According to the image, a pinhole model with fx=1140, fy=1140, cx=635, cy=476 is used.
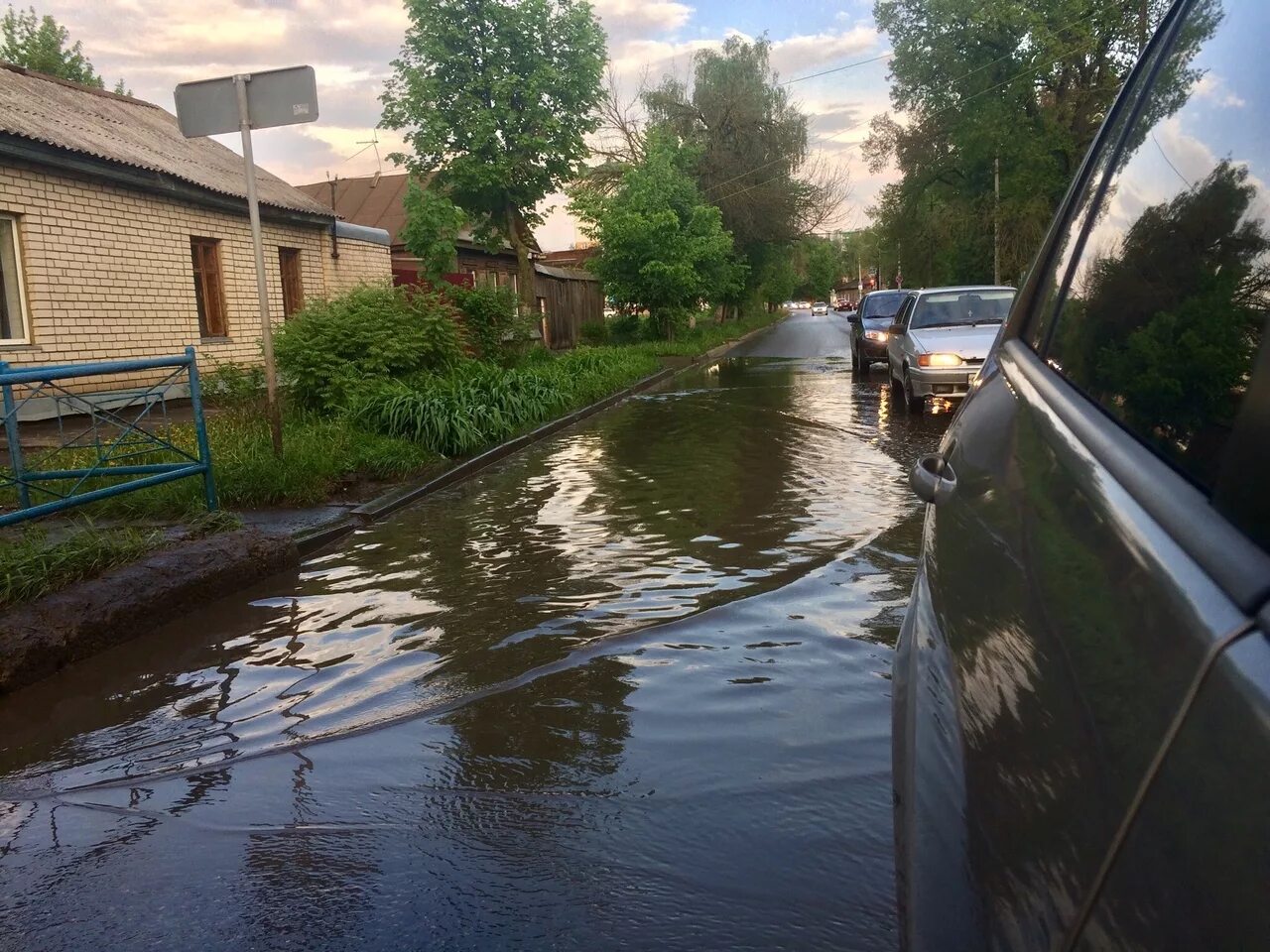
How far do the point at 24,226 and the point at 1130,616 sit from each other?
1594cm

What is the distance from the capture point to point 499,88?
25.1m

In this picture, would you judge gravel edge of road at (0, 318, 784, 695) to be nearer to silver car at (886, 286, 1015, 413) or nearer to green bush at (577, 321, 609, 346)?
silver car at (886, 286, 1015, 413)

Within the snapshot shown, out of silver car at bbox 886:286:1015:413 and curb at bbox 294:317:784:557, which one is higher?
silver car at bbox 886:286:1015:413

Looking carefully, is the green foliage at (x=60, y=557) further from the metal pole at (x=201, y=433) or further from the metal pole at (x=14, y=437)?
the metal pole at (x=201, y=433)

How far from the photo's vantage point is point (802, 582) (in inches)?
242

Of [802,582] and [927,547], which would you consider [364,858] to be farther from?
[802,582]

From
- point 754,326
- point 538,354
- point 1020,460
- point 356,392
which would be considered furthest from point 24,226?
point 754,326

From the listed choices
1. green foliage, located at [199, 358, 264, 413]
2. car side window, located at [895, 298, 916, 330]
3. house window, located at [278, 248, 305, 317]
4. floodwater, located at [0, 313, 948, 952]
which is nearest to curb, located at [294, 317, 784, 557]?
floodwater, located at [0, 313, 948, 952]

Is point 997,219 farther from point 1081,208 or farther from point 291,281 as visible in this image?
point 1081,208

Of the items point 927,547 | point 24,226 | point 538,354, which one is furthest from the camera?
point 538,354

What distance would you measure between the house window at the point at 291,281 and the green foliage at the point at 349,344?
25.5 ft

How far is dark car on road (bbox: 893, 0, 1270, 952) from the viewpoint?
0.92 metres

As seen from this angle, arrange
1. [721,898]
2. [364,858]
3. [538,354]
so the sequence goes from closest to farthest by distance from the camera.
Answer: [721,898] → [364,858] → [538,354]

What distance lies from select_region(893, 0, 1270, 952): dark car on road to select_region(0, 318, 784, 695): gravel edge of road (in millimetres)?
4302
